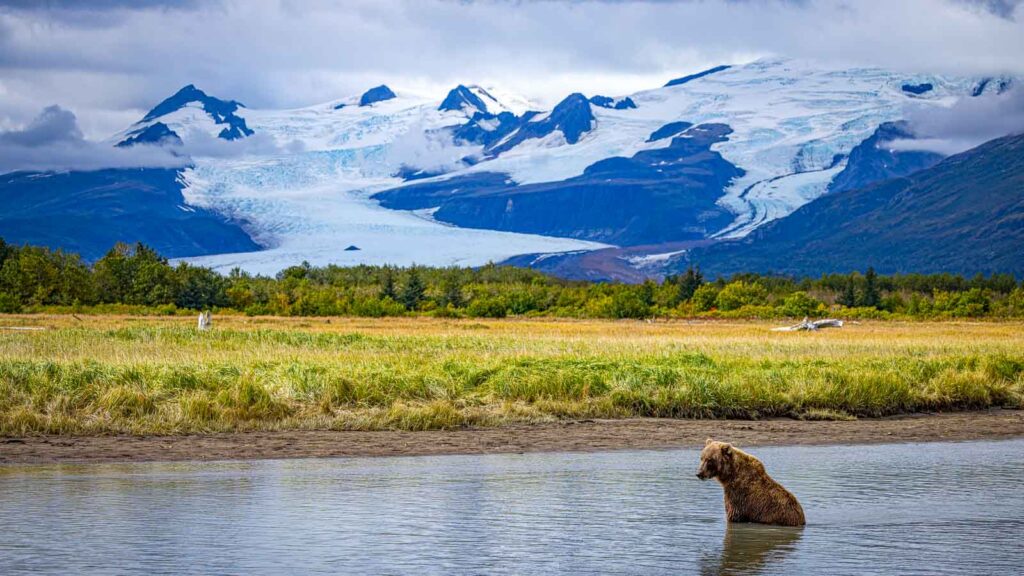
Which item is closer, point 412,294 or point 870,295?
point 412,294

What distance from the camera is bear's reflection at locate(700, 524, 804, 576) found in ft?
37.6

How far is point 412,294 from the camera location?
79.9m

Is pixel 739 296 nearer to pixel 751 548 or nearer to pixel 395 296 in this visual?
pixel 395 296

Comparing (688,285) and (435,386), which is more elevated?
(688,285)

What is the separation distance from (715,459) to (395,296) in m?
69.1

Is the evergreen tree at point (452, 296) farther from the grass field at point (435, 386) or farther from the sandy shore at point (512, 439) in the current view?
the sandy shore at point (512, 439)

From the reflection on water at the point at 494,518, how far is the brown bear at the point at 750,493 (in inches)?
6.0

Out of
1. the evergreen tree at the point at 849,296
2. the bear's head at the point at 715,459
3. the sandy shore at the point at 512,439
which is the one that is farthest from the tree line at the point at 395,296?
the bear's head at the point at 715,459

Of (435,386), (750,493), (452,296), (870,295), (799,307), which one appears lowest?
(750,493)

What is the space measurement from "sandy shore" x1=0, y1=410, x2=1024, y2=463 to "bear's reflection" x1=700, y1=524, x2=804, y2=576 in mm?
6435

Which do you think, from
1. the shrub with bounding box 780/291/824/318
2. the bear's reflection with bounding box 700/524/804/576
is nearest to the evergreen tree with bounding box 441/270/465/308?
the shrub with bounding box 780/291/824/318

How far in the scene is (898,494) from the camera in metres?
14.9

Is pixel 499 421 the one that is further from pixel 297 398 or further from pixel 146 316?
pixel 146 316

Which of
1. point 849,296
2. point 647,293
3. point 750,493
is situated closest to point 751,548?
point 750,493
